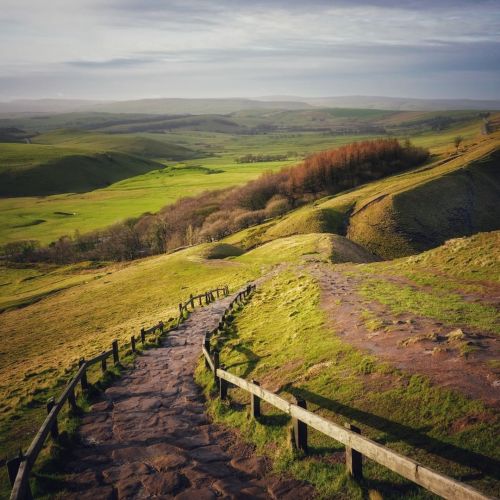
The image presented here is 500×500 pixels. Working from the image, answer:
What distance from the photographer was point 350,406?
39.2ft

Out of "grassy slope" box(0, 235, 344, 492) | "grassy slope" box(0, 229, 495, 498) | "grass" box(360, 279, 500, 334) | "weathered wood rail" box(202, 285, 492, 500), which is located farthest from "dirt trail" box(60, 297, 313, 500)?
"grass" box(360, 279, 500, 334)

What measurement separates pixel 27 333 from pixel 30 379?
888 inches

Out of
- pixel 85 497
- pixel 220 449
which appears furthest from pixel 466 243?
pixel 85 497

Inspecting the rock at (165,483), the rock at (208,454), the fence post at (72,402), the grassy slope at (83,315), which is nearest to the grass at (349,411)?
the rock at (208,454)

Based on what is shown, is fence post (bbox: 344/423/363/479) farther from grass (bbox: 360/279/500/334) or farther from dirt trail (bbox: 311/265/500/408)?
grass (bbox: 360/279/500/334)

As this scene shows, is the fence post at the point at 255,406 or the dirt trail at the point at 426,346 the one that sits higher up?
the dirt trail at the point at 426,346

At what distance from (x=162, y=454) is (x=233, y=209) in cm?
11319

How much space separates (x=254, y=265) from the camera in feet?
178

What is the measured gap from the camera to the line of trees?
111500 mm

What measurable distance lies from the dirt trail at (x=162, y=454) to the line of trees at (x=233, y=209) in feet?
289

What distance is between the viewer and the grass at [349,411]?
29.5ft

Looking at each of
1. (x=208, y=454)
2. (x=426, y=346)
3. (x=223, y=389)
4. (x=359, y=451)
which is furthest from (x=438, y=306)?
(x=208, y=454)

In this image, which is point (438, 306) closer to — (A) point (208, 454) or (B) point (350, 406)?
(B) point (350, 406)

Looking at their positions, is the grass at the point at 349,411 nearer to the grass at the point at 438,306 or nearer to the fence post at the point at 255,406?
the fence post at the point at 255,406
